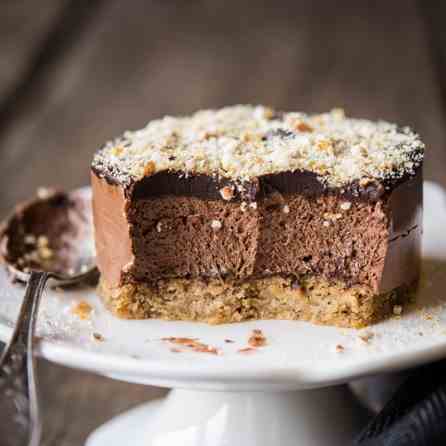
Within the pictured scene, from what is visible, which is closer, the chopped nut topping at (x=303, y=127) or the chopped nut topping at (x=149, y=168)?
the chopped nut topping at (x=149, y=168)

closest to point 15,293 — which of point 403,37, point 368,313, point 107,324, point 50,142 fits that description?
point 107,324

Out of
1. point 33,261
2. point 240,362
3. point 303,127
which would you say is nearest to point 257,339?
point 240,362

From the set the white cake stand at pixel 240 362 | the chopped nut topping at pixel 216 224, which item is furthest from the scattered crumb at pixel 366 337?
the chopped nut topping at pixel 216 224

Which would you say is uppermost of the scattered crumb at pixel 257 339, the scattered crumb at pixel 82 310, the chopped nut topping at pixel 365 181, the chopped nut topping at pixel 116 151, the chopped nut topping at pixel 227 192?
the chopped nut topping at pixel 365 181

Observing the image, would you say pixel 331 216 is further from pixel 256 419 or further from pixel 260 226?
pixel 256 419

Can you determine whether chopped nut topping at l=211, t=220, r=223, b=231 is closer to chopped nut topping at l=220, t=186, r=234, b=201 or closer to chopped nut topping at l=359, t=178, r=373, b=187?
chopped nut topping at l=220, t=186, r=234, b=201

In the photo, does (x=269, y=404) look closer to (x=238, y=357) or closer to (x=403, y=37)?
(x=238, y=357)

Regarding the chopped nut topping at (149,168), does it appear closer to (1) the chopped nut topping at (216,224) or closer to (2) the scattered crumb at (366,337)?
(1) the chopped nut topping at (216,224)
